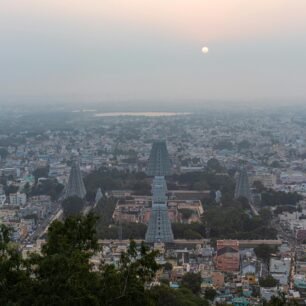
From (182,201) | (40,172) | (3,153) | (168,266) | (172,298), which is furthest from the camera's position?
(3,153)

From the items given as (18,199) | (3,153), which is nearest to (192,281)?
(18,199)

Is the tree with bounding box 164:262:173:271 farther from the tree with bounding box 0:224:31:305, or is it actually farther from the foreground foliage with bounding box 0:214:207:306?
the tree with bounding box 0:224:31:305

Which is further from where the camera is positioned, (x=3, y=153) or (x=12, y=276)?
(x=3, y=153)

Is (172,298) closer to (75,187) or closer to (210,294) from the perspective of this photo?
(210,294)

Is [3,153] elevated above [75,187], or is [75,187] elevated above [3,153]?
[75,187]

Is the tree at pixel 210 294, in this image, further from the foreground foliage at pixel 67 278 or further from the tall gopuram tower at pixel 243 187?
the tall gopuram tower at pixel 243 187

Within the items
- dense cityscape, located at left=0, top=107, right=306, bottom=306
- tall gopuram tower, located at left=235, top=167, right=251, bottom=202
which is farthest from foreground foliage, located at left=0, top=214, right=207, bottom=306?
tall gopuram tower, located at left=235, top=167, right=251, bottom=202
